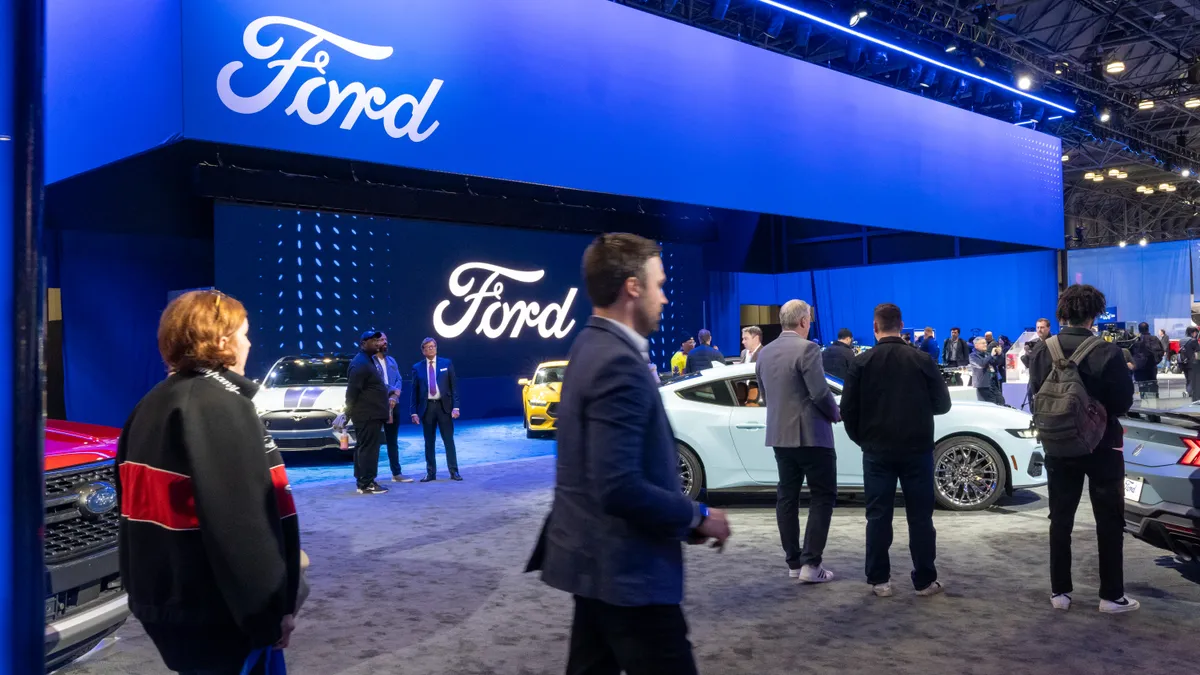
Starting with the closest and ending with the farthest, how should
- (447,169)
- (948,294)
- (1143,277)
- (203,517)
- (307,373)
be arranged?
(203,517)
(447,169)
(307,373)
(948,294)
(1143,277)

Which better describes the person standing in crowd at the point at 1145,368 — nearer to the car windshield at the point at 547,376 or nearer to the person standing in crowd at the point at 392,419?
the car windshield at the point at 547,376

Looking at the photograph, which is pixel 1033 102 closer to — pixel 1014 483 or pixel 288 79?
pixel 1014 483

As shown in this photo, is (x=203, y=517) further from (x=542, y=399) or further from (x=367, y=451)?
(x=542, y=399)

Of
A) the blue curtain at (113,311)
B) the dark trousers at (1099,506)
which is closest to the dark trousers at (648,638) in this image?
the dark trousers at (1099,506)

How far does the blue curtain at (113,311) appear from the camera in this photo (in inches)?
578

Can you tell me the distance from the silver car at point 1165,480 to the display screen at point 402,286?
1324cm

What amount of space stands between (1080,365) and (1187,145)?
3093cm

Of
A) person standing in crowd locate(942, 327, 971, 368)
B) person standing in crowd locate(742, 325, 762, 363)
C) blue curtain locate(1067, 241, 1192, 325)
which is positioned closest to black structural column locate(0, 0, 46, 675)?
person standing in crowd locate(742, 325, 762, 363)

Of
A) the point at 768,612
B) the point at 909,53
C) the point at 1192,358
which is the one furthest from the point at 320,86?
the point at 1192,358

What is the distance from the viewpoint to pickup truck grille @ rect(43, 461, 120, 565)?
357 centimetres

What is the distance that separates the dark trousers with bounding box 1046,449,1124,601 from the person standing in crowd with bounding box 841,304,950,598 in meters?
0.65

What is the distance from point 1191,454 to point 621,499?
433cm

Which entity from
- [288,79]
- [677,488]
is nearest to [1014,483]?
[677,488]

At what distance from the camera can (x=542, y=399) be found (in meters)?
14.8
